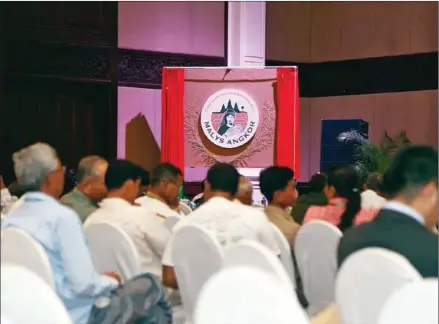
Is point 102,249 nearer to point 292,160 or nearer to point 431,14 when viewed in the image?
point 292,160

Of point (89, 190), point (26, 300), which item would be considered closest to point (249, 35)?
point (89, 190)

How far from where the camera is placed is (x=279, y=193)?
382 centimetres

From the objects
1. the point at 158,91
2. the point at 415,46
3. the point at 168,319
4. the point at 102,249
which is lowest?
the point at 168,319

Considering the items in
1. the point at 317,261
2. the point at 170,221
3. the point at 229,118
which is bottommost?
the point at 317,261

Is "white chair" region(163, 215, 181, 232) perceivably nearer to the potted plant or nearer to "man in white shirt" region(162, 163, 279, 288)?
"man in white shirt" region(162, 163, 279, 288)

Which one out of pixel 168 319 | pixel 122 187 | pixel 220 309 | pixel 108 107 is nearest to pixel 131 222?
pixel 122 187

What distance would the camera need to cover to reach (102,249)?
9.46ft

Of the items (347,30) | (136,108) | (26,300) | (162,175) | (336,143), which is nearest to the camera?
(26,300)

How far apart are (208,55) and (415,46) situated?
2667mm

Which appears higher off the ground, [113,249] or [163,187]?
[163,187]

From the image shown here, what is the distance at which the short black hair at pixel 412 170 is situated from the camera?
1.95 m

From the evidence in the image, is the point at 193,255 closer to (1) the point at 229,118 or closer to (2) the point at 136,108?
(1) the point at 229,118

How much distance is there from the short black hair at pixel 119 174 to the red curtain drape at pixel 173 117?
442cm

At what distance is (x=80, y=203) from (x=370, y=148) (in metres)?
5.79
